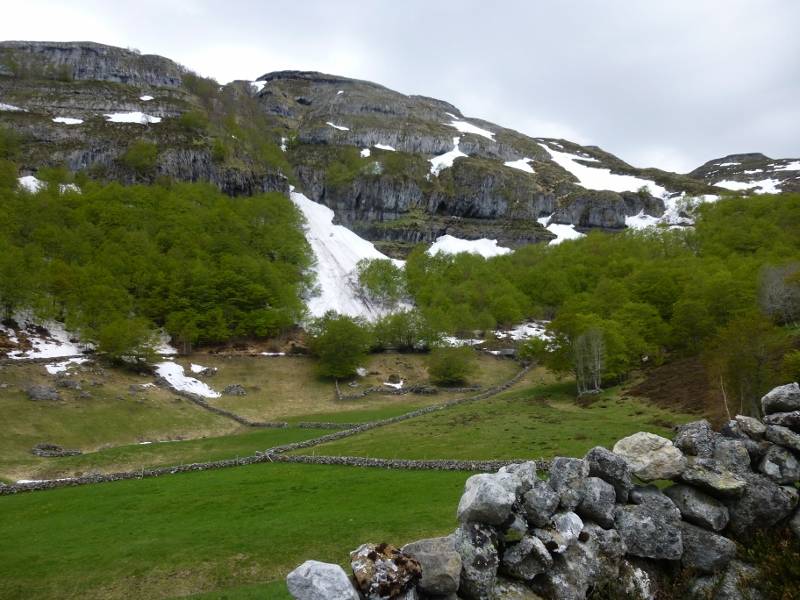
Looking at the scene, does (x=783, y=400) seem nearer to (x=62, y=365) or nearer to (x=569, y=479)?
(x=569, y=479)

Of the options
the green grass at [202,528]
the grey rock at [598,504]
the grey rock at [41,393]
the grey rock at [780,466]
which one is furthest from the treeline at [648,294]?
the grey rock at [41,393]

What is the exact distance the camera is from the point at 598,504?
28.8ft

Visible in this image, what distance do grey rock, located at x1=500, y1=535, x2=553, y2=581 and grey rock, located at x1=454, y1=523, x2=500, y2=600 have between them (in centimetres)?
26

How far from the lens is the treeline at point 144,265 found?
6419cm

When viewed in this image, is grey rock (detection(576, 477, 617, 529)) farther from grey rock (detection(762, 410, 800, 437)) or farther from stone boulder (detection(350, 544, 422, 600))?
grey rock (detection(762, 410, 800, 437))

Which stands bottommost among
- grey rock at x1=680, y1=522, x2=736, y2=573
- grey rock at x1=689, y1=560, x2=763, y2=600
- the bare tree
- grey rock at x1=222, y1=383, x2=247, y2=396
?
grey rock at x1=222, y1=383, x2=247, y2=396

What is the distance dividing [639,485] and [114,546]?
18705mm

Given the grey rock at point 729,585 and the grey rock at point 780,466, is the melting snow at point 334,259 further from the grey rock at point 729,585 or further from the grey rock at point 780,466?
the grey rock at point 729,585

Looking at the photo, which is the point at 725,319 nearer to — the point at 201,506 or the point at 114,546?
the point at 201,506

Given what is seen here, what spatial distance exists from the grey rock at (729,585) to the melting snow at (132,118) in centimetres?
16987

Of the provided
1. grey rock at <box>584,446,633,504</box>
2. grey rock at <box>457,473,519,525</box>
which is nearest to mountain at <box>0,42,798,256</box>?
grey rock at <box>584,446,633,504</box>

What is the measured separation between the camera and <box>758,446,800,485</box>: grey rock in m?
9.30

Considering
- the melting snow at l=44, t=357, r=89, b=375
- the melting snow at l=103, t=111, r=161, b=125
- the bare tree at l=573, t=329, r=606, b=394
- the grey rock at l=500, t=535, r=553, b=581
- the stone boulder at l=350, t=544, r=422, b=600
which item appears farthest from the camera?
the melting snow at l=103, t=111, r=161, b=125

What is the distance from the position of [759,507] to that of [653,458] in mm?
1985
